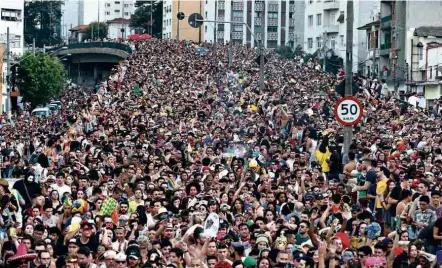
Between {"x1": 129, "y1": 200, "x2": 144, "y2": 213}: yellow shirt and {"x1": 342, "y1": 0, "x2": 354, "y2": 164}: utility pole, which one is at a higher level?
{"x1": 342, "y1": 0, "x2": 354, "y2": 164}: utility pole

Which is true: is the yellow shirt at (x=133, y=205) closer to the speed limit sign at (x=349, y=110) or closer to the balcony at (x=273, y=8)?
the speed limit sign at (x=349, y=110)

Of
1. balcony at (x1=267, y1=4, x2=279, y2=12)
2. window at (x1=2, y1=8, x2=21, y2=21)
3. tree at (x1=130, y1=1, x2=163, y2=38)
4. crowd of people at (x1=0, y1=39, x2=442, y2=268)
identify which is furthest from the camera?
tree at (x1=130, y1=1, x2=163, y2=38)

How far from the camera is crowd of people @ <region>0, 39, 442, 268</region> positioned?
1681 cm

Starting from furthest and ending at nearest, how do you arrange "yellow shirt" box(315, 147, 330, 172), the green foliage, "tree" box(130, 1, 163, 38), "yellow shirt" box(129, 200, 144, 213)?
"tree" box(130, 1, 163, 38), the green foliage, "yellow shirt" box(315, 147, 330, 172), "yellow shirt" box(129, 200, 144, 213)

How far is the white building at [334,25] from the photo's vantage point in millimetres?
97000

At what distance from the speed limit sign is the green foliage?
133674 mm

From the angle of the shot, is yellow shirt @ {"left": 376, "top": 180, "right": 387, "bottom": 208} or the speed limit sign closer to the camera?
yellow shirt @ {"left": 376, "top": 180, "right": 387, "bottom": 208}

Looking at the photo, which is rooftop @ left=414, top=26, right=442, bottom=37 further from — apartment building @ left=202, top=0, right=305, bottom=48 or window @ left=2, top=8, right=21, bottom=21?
apartment building @ left=202, top=0, right=305, bottom=48

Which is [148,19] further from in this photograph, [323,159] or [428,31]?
[323,159]

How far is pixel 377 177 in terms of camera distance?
73.8 feet

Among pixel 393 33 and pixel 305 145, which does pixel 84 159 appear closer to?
pixel 305 145

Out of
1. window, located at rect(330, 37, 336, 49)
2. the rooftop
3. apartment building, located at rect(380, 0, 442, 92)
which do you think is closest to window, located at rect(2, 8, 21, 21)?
window, located at rect(330, 37, 336, 49)

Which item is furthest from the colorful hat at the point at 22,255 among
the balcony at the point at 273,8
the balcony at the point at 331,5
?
the balcony at the point at 273,8

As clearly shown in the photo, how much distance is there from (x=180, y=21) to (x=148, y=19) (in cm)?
1248
